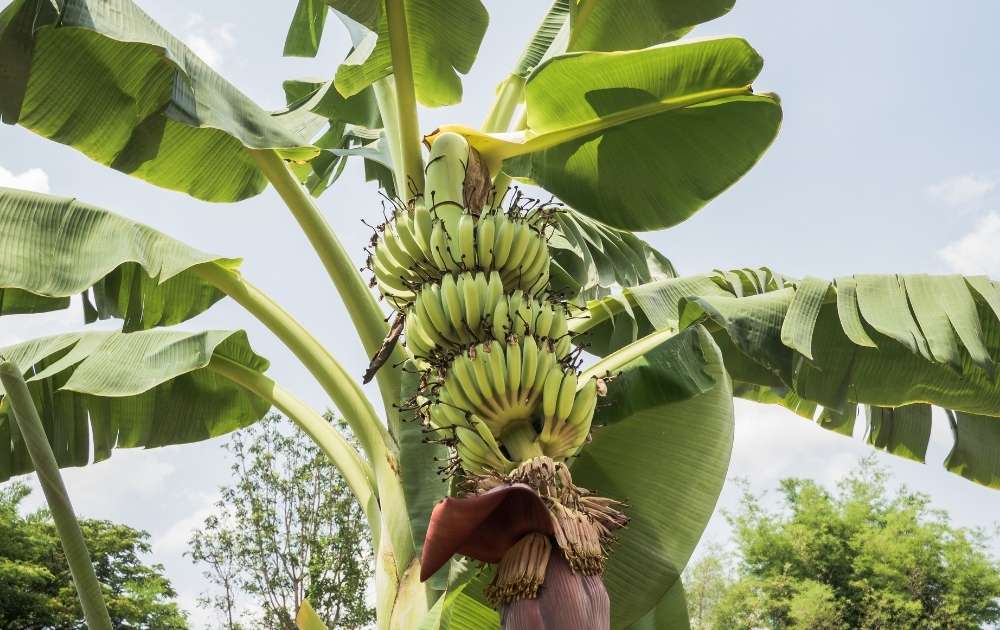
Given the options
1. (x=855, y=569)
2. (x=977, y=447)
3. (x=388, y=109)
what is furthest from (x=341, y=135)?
(x=855, y=569)

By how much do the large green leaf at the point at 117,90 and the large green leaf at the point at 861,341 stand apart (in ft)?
4.16

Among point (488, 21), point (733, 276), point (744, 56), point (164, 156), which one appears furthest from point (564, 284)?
point (164, 156)

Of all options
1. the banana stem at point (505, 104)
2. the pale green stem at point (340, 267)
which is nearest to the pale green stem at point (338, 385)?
the pale green stem at point (340, 267)

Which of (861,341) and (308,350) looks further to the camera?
(308,350)

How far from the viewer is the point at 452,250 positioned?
6.32ft

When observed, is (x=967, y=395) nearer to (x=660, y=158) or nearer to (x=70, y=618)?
(x=660, y=158)

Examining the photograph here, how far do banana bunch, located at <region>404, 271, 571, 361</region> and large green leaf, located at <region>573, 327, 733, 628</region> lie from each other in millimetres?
396

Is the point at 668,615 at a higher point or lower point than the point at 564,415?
lower

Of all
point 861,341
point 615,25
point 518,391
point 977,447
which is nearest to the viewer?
point 518,391

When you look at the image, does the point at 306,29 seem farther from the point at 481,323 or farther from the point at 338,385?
the point at 481,323

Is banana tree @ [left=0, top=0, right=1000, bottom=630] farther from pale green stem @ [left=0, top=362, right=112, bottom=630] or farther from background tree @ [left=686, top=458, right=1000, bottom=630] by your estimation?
background tree @ [left=686, top=458, right=1000, bottom=630]

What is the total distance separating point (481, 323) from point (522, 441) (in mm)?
275

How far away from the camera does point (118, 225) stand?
250cm

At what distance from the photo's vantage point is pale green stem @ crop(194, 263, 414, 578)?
2203 millimetres
